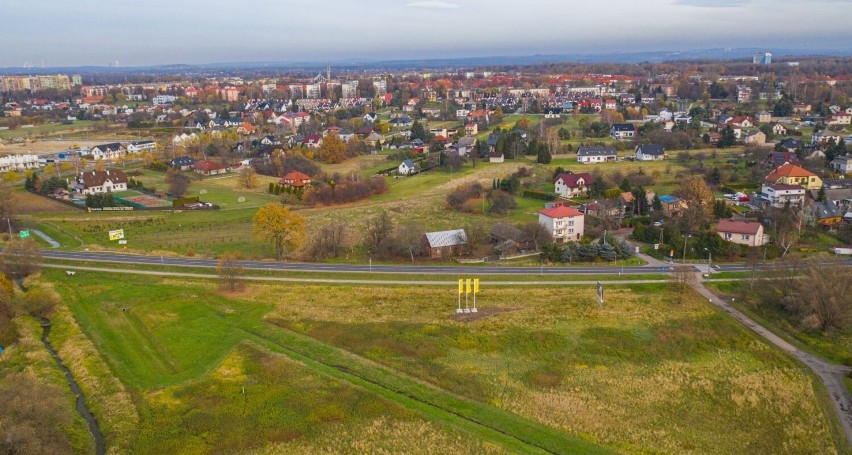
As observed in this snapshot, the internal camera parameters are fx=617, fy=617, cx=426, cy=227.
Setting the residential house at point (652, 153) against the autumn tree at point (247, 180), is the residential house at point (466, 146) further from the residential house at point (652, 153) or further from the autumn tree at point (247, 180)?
the autumn tree at point (247, 180)

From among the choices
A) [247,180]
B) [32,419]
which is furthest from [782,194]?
[32,419]

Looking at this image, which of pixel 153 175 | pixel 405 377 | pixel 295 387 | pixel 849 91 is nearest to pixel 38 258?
pixel 295 387

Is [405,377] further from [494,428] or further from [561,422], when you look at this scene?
[561,422]

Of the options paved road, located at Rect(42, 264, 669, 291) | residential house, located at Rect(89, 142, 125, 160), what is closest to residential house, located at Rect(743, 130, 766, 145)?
paved road, located at Rect(42, 264, 669, 291)

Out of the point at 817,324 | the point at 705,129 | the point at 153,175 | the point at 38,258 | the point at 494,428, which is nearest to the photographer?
the point at 494,428

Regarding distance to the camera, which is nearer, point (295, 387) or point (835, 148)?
point (295, 387)

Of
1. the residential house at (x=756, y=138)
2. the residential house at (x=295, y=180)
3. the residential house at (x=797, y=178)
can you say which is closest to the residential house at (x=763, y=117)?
the residential house at (x=756, y=138)
